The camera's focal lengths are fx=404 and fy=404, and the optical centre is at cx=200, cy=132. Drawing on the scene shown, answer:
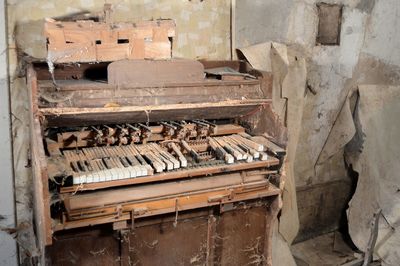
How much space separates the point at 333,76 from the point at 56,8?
2742mm

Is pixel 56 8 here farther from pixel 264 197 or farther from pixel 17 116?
pixel 264 197

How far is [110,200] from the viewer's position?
7.49 ft

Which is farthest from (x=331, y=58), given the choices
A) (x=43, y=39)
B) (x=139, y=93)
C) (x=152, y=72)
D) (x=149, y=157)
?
(x=43, y=39)

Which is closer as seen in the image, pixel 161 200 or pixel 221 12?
pixel 161 200

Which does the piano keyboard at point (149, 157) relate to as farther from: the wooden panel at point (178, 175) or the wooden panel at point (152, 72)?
the wooden panel at point (152, 72)

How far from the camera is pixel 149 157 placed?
8.01ft

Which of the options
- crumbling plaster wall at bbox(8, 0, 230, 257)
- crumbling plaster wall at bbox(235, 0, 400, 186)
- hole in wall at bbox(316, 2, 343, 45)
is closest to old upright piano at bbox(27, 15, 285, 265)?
crumbling plaster wall at bbox(8, 0, 230, 257)

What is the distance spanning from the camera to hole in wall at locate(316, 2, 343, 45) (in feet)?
13.0

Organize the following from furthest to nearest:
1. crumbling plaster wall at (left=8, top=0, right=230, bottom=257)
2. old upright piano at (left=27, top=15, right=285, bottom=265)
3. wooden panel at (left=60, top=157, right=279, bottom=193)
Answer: crumbling plaster wall at (left=8, top=0, right=230, bottom=257) < old upright piano at (left=27, top=15, right=285, bottom=265) < wooden panel at (left=60, top=157, right=279, bottom=193)

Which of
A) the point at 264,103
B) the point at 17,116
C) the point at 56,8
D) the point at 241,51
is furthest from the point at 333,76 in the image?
the point at 17,116

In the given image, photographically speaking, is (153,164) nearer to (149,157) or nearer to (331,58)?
(149,157)

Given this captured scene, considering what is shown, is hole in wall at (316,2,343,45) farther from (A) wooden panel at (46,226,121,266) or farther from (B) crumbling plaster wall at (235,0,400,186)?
(A) wooden panel at (46,226,121,266)

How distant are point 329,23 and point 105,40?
2424 mm

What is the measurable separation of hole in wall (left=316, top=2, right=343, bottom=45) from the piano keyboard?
5.78 ft
